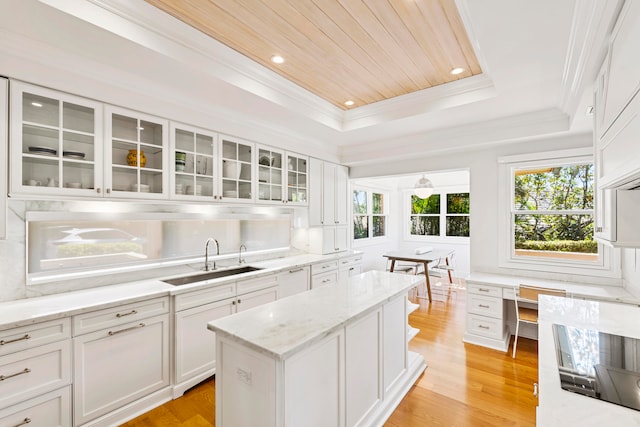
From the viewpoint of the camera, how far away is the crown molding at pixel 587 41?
1456mm

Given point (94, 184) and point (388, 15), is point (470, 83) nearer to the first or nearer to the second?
point (388, 15)

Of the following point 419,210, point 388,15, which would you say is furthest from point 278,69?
point 419,210

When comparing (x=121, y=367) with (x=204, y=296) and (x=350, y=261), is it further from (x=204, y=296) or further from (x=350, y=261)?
(x=350, y=261)

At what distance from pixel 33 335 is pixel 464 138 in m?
4.38

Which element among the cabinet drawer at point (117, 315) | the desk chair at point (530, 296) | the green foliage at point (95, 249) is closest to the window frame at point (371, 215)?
the desk chair at point (530, 296)

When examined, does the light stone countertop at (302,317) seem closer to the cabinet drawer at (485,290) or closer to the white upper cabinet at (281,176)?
the cabinet drawer at (485,290)

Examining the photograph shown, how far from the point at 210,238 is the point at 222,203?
1.79 ft

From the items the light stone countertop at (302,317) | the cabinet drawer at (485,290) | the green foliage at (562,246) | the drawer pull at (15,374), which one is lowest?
the drawer pull at (15,374)

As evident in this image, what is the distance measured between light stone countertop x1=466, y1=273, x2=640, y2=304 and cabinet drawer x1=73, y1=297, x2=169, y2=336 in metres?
3.34

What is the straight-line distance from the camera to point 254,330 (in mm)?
1551

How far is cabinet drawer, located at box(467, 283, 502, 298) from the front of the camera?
3.37 m

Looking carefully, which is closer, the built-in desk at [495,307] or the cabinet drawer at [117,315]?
the cabinet drawer at [117,315]

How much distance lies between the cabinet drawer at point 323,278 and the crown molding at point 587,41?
3.12 metres

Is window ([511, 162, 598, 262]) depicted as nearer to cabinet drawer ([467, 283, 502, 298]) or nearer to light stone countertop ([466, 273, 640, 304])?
light stone countertop ([466, 273, 640, 304])
